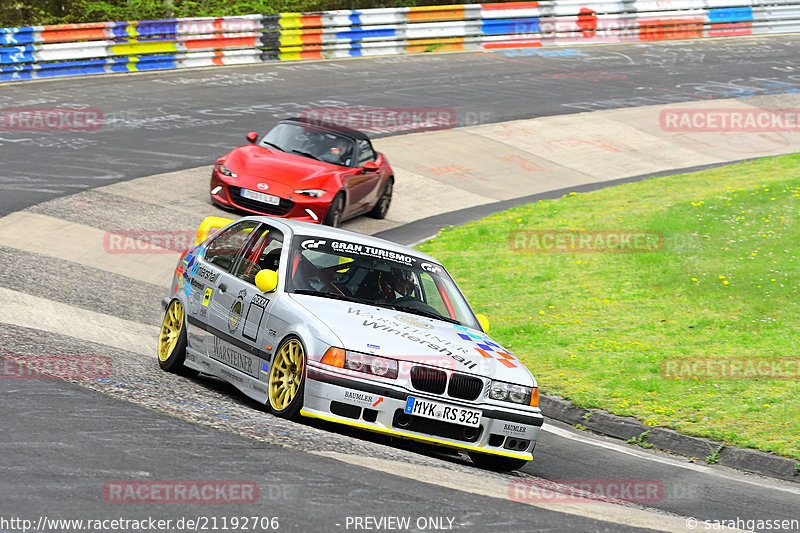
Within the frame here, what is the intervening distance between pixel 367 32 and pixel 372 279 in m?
26.1

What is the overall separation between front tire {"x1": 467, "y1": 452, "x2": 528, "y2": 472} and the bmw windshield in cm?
125

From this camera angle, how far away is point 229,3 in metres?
37.6

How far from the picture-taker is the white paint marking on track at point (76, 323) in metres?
10.5

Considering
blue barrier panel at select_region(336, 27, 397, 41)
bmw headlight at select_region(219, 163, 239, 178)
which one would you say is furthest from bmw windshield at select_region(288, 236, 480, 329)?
blue barrier panel at select_region(336, 27, 397, 41)

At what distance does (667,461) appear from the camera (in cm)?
905

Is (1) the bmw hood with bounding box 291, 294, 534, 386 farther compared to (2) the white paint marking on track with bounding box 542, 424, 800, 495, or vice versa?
(2) the white paint marking on track with bounding box 542, 424, 800, 495

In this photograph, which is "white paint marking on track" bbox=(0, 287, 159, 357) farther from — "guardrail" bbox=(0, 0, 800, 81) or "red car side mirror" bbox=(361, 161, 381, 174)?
"guardrail" bbox=(0, 0, 800, 81)

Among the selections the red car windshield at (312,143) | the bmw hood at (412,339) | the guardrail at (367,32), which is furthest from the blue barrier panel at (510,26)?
the bmw hood at (412,339)

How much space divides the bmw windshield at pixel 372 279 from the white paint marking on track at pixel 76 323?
2.59 metres


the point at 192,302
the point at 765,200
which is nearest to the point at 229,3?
the point at 765,200

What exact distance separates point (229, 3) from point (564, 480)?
106 feet

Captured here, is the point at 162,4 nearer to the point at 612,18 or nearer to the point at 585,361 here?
the point at 612,18

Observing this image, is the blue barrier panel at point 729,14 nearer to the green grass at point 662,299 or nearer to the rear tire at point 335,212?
the green grass at point 662,299

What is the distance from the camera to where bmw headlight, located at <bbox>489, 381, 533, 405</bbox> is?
7815 millimetres
